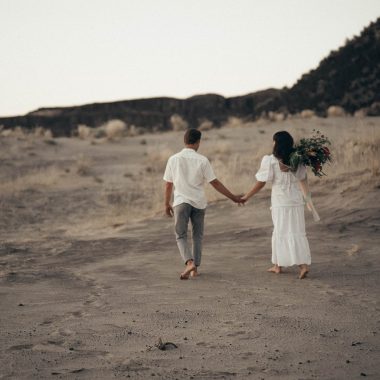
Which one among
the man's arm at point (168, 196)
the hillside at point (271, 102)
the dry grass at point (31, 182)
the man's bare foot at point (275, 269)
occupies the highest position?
the hillside at point (271, 102)

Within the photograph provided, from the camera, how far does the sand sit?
177 inches

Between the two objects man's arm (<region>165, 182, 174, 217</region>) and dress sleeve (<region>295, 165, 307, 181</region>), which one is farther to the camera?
man's arm (<region>165, 182, 174, 217</region>)

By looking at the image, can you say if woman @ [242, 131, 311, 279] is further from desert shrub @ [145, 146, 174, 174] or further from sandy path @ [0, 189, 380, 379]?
desert shrub @ [145, 146, 174, 174]

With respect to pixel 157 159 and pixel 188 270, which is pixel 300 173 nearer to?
pixel 188 270

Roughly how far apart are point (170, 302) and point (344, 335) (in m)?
1.93

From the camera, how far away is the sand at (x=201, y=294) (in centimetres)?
450

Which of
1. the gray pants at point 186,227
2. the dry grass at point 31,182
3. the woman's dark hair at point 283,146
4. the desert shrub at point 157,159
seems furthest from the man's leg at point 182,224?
the desert shrub at point 157,159

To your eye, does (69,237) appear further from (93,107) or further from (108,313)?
(93,107)

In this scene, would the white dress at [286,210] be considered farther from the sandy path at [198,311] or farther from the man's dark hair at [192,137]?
the man's dark hair at [192,137]

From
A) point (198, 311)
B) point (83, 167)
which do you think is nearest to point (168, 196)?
point (198, 311)

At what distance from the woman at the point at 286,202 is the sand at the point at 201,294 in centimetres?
31

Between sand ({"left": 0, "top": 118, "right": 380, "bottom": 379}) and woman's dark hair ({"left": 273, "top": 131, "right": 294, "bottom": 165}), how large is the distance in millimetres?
1422

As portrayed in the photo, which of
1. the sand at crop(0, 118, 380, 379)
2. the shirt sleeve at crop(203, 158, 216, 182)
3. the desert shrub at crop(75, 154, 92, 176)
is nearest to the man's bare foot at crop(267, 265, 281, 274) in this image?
the sand at crop(0, 118, 380, 379)

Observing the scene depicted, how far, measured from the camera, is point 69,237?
12.1m
